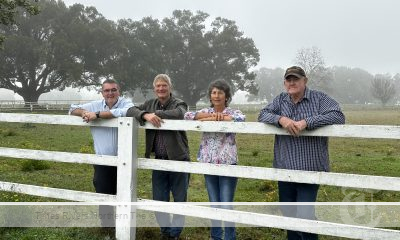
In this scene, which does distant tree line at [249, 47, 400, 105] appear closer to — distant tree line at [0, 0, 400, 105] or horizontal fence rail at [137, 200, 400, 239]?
distant tree line at [0, 0, 400, 105]

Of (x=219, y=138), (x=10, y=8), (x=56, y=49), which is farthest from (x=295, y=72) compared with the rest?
(x=56, y=49)

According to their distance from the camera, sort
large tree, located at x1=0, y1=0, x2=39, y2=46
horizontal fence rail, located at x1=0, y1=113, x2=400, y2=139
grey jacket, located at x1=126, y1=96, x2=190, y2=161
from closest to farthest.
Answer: horizontal fence rail, located at x1=0, y1=113, x2=400, y2=139, grey jacket, located at x1=126, y1=96, x2=190, y2=161, large tree, located at x1=0, y1=0, x2=39, y2=46

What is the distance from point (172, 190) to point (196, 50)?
196ft

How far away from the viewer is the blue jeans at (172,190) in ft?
17.0

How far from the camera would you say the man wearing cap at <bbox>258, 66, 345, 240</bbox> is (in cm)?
424

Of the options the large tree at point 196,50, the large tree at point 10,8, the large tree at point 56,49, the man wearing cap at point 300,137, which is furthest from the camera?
the large tree at point 196,50

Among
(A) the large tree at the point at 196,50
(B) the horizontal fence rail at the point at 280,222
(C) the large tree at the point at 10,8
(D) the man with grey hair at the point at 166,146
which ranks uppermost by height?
(A) the large tree at the point at 196,50

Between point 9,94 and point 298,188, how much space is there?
17120 centimetres

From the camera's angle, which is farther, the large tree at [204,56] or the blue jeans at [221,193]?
the large tree at [204,56]

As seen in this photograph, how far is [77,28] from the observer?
51.0 metres

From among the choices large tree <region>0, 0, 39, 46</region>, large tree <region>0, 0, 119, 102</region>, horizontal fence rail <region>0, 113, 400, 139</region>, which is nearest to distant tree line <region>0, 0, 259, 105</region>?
large tree <region>0, 0, 119, 102</region>

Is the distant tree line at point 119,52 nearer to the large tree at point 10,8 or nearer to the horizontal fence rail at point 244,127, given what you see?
the large tree at point 10,8

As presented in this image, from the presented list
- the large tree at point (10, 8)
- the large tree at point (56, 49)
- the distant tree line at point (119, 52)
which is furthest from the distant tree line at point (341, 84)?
the large tree at point (10, 8)

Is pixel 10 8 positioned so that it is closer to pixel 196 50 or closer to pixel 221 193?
pixel 221 193
